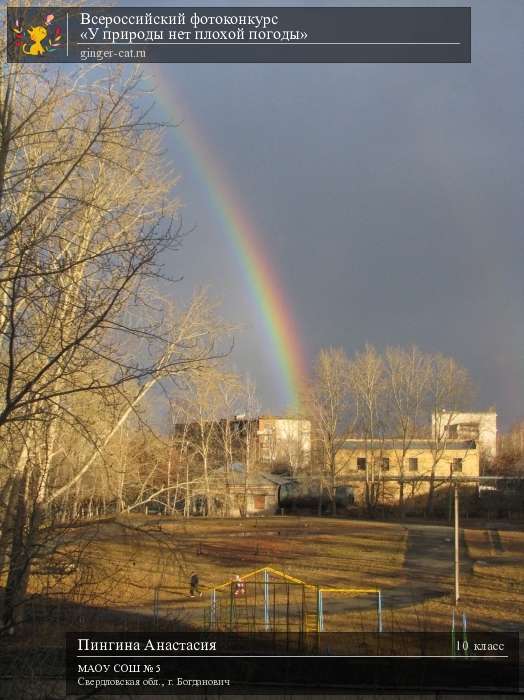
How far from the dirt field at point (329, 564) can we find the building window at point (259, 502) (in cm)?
381

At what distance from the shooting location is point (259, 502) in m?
43.6

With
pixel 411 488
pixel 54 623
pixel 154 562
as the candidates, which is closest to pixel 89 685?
pixel 54 623

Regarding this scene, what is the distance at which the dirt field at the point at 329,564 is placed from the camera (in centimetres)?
418

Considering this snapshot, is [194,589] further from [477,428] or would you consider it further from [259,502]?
[477,428]

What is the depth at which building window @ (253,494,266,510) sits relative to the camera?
1696 inches

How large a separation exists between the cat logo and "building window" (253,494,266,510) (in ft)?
129

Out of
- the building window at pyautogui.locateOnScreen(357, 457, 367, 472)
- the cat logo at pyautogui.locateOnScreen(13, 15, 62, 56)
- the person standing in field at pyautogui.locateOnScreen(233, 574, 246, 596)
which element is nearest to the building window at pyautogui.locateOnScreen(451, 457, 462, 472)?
the building window at pyautogui.locateOnScreen(357, 457, 367, 472)

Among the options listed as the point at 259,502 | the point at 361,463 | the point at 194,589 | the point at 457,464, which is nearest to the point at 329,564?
the point at 194,589

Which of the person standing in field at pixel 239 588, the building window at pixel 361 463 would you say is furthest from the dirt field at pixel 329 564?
the building window at pixel 361 463

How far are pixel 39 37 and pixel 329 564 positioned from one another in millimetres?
21148

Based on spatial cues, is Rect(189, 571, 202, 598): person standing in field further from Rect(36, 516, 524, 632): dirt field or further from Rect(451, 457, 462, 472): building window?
Rect(451, 457, 462, 472): building window

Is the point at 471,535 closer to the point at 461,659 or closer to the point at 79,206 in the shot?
the point at 461,659

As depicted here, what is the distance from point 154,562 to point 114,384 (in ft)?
4.33

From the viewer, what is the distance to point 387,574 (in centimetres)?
2127
